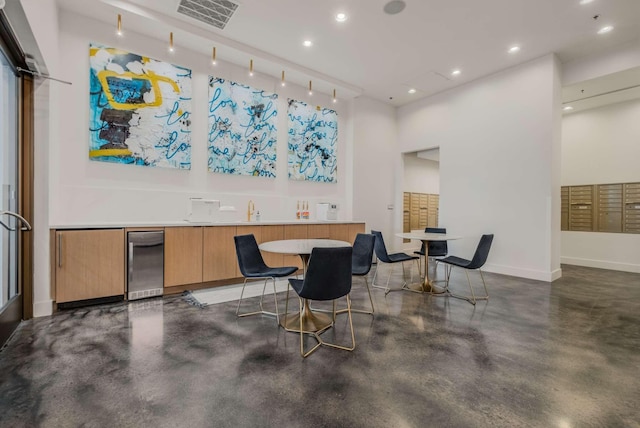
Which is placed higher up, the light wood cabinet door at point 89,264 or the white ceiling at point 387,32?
the white ceiling at point 387,32

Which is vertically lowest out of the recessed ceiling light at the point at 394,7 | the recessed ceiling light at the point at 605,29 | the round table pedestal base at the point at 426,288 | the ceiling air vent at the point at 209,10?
the round table pedestal base at the point at 426,288

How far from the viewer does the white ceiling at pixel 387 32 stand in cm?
387

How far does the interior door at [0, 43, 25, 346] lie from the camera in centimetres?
278

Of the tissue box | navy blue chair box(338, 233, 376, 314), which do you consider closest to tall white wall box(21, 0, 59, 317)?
the tissue box

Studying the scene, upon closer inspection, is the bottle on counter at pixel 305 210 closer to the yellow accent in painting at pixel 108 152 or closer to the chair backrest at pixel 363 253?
the chair backrest at pixel 363 253

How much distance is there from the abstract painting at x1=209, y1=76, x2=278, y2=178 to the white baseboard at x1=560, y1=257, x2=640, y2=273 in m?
6.81

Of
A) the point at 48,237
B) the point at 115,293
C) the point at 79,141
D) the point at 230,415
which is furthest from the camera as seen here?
the point at 79,141

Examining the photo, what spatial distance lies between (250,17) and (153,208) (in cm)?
308

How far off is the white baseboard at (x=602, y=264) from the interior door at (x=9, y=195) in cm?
928

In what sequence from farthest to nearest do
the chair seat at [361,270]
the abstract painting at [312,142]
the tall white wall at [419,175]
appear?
the tall white wall at [419,175], the abstract painting at [312,142], the chair seat at [361,270]

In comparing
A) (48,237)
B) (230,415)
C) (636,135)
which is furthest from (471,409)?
(636,135)

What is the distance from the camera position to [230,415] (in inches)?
66.8

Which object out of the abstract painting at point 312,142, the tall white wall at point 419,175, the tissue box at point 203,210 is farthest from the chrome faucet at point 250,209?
the tall white wall at point 419,175

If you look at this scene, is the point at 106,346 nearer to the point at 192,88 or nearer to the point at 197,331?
the point at 197,331
